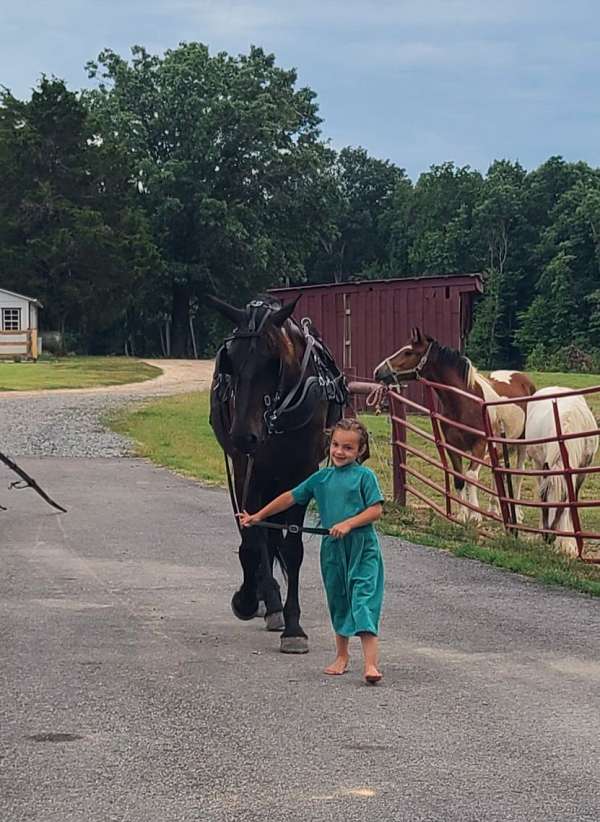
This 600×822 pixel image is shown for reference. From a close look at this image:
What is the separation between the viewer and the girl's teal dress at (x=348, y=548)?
6.11 meters

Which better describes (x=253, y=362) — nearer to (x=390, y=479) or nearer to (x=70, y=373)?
(x=390, y=479)

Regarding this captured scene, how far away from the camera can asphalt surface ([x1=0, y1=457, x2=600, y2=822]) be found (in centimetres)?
430

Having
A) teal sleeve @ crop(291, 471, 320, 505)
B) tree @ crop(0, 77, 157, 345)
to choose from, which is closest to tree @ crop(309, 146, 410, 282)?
tree @ crop(0, 77, 157, 345)

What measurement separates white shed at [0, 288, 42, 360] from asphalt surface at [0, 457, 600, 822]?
44.0 meters

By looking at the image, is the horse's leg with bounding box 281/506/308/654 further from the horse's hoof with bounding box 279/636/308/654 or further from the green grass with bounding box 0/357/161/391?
the green grass with bounding box 0/357/161/391

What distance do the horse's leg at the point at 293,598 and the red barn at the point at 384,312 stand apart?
61.4 feet

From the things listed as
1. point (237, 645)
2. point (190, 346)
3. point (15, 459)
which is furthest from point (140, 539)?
point (190, 346)

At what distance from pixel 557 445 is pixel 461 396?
1832mm

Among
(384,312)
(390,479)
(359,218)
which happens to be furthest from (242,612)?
(359,218)

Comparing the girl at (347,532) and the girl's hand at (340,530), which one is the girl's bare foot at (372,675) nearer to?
the girl at (347,532)

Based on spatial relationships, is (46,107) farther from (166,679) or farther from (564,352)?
(166,679)

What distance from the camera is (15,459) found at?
18.0 metres

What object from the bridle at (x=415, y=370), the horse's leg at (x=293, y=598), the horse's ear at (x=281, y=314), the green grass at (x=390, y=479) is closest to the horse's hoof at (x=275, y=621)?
the horse's leg at (x=293, y=598)

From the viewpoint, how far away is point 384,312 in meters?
27.0
